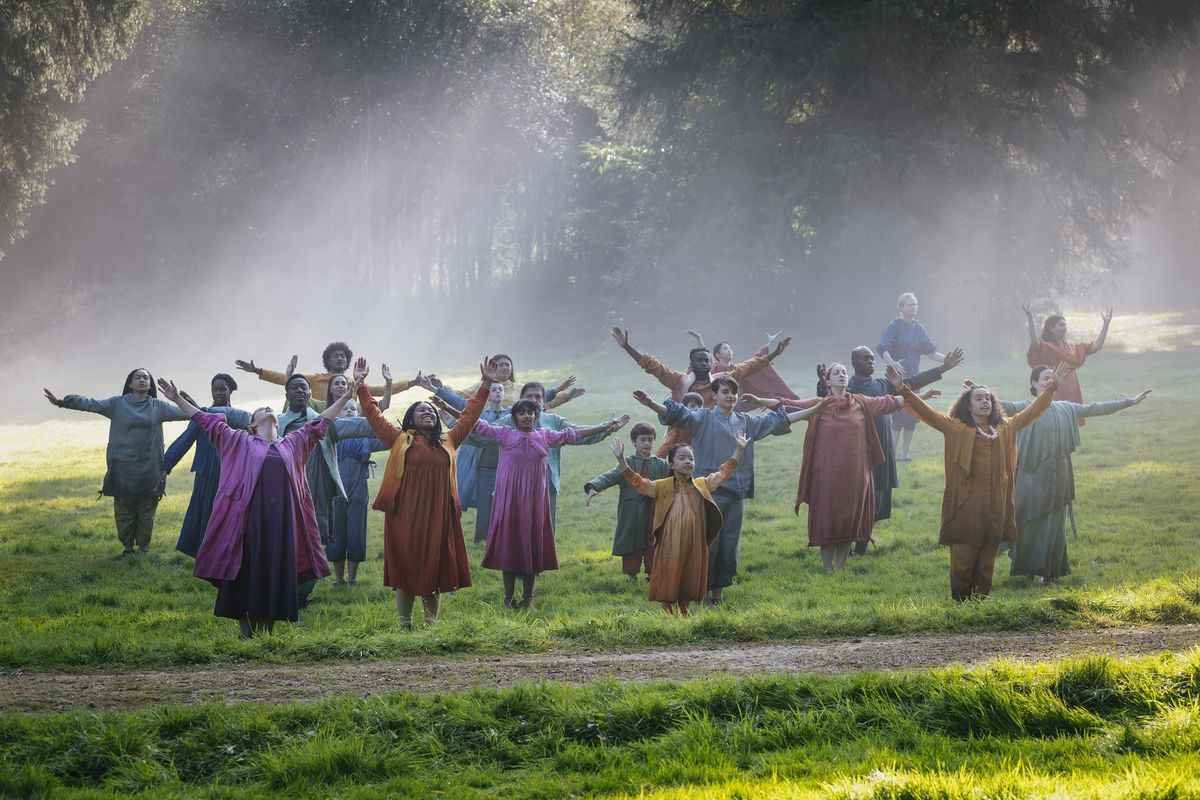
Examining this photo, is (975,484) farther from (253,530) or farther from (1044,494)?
(253,530)

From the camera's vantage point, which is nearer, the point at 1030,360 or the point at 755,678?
the point at 755,678

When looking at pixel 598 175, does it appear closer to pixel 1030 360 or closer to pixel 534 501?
pixel 1030 360

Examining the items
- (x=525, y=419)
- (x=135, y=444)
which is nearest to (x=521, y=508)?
(x=525, y=419)

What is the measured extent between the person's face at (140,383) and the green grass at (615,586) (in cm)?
187

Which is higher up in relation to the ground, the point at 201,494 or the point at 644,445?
the point at 644,445

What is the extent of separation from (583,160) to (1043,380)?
3944 cm

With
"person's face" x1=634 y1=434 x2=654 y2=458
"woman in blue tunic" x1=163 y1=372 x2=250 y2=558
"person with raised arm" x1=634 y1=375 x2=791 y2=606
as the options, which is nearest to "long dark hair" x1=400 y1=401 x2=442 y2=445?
"person with raised arm" x1=634 y1=375 x2=791 y2=606

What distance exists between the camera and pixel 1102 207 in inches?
1247

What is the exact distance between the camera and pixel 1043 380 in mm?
12727

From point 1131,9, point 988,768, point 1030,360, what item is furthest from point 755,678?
point 1131,9

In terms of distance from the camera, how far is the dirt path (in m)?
8.64

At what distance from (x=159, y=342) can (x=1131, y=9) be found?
123ft

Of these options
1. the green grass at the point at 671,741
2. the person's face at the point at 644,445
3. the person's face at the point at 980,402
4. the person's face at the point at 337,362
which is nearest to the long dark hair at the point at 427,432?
the person's face at the point at 644,445

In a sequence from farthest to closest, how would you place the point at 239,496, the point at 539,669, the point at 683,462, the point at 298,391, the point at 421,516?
the point at 298,391 → the point at 683,462 → the point at 421,516 → the point at 239,496 → the point at 539,669
